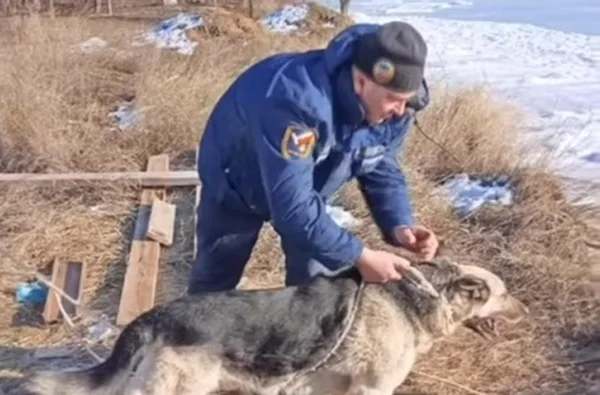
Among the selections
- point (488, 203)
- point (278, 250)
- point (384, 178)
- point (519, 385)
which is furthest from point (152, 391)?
point (488, 203)

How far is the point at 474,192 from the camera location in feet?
24.0

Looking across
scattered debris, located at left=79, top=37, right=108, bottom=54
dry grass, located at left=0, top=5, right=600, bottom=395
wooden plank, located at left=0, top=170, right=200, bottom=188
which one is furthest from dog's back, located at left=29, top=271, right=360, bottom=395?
scattered debris, located at left=79, top=37, right=108, bottom=54

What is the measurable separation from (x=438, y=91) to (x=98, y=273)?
3597 mm

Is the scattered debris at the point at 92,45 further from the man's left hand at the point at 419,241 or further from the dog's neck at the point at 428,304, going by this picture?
the dog's neck at the point at 428,304

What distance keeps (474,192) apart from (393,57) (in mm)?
3878

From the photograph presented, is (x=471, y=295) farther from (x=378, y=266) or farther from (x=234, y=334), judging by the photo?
(x=234, y=334)

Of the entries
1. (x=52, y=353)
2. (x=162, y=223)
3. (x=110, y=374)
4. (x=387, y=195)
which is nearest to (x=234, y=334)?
(x=110, y=374)

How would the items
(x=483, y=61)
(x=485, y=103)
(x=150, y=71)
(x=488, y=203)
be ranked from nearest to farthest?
(x=488, y=203) → (x=485, y=103) → (x=150, y=71) → (x=483, y=61)

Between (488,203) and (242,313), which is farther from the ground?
(242,313)

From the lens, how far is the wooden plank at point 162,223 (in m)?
6.54

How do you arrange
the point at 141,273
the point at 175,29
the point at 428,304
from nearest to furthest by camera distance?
1. the point at 428,304
2. the point at 141,273
3. the point at 175,29

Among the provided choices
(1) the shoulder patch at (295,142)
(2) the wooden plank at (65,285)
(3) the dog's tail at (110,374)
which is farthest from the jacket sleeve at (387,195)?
(2) the wooden plank at (65,285)

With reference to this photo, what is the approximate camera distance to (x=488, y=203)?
22.9ft

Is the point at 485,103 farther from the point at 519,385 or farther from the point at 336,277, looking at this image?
the point at 336,277
